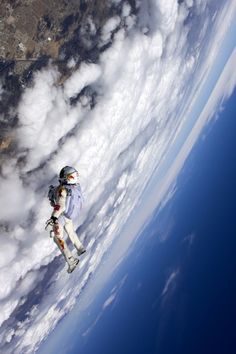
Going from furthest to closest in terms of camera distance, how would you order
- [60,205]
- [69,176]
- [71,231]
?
1. [71,231]
2. [69,176]
3. [60,205]

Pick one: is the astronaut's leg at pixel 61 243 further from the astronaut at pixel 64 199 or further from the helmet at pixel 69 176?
the helmet at pixel 69 176

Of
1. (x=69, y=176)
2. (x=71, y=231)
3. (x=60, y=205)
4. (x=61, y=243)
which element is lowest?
(x=61, y=243)

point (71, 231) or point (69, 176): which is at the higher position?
point (69, 176)

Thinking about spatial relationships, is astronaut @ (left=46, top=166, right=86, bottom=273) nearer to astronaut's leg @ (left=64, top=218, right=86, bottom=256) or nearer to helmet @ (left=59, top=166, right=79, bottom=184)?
helmet @ (left=59, top=166, right=79, bottom=184)

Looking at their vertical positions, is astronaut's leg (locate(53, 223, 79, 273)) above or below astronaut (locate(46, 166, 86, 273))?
below

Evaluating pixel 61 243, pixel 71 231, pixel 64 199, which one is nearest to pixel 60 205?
pixel 64 199

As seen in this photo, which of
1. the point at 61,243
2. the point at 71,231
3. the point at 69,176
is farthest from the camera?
the point at 71,231

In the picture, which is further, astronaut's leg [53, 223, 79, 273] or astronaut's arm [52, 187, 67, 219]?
astronaut's leg [53, 223, 79, 273]

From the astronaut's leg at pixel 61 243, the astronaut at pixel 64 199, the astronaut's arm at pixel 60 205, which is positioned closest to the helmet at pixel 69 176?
the astronaut at pixel 64 199

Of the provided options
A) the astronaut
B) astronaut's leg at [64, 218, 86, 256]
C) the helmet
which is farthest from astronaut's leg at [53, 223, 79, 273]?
the helmet

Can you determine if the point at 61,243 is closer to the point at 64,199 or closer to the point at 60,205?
the point at 60,205

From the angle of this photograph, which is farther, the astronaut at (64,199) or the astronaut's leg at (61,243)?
the astronaut's leg at (61,243)

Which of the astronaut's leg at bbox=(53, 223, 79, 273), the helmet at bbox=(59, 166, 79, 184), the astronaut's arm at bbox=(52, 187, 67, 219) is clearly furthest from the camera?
the astronaut's leg at bbox=(53, 223, 79, 273)
